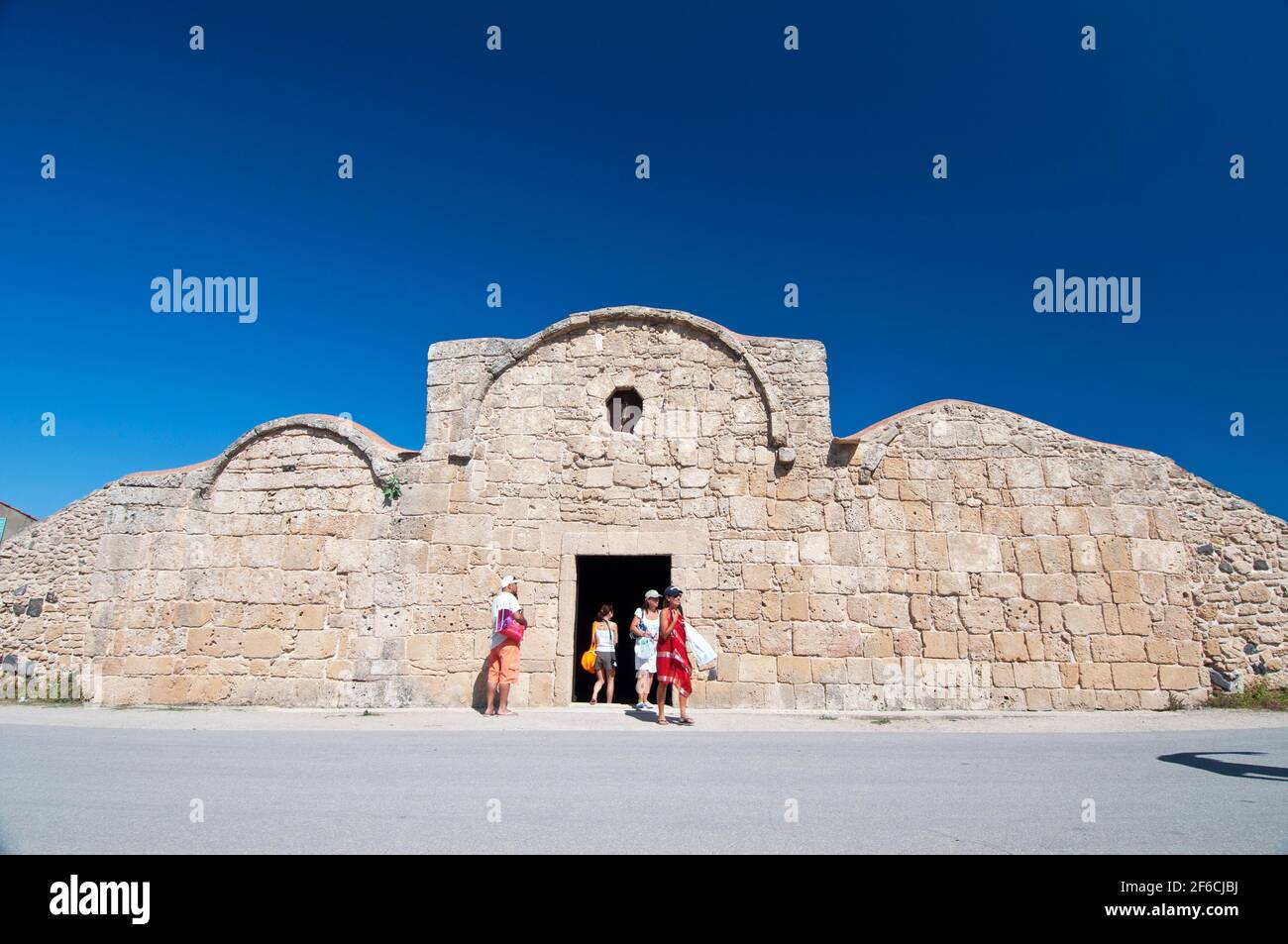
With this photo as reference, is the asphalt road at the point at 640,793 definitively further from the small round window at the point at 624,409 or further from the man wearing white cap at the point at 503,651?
the small round window at the point at 624,409

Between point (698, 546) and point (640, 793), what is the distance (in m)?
5.17

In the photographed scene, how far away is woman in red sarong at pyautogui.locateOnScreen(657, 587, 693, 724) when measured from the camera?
7.68 metres

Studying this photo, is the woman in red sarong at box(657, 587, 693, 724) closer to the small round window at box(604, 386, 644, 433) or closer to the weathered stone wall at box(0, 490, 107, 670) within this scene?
the small round window at box(604, 386, 644, 433)

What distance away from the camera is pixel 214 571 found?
998cm

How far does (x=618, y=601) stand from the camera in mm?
13578

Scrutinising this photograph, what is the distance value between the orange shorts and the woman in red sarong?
175 cm

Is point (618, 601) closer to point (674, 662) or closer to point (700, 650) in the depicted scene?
point (700, 650)

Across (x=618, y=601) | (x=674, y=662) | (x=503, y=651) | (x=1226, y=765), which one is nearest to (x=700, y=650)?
(x=674, y=662)

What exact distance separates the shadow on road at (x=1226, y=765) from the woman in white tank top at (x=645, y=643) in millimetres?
4970

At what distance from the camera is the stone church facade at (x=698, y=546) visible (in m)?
9.08

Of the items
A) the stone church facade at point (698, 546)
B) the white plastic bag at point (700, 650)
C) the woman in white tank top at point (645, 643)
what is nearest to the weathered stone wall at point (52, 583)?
the stone church facade at point (698, 546)

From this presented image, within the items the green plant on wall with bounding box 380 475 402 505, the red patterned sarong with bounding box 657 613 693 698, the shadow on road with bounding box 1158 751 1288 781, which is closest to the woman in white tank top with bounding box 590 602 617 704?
the red patterned sarong with bounding box 657 613 693 698

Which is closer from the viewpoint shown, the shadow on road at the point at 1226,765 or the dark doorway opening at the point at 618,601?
the shadow on road at the point at 1226,765
